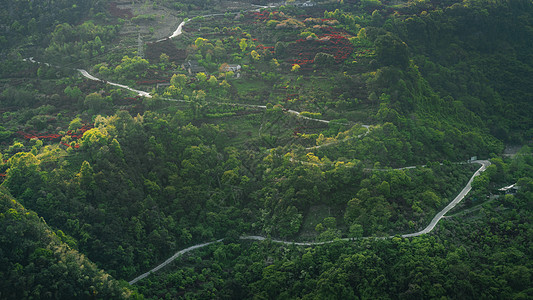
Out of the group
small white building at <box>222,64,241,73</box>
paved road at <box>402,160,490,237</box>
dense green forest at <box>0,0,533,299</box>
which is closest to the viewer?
dense green forest at <box>0,0,533,299</box>

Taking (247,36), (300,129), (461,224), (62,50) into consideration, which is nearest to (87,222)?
(300,129)

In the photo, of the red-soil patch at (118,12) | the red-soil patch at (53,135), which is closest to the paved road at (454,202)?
the red-soil patch at (53,135)

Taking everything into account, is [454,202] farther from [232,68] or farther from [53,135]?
[53,135]

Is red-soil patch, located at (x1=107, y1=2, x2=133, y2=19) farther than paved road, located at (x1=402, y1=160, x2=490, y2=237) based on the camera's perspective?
Yes

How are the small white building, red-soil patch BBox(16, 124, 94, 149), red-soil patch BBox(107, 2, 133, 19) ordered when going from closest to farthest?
red-soil patch BBox(16, 124, 94, 149) → the small white building → red-soil patch BBox(107, 2, 133, 19)

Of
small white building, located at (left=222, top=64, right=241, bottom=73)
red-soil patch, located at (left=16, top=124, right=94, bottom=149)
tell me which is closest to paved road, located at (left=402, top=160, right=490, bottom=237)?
small white building, located at (left=222, top=64, right=241, bottom=73)

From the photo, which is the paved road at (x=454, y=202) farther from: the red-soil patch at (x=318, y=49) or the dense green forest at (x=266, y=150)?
the red-soil patch at (x=318, y=49)

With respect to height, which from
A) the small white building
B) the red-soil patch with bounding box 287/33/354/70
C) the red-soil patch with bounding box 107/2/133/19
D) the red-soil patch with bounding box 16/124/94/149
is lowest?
the red-soil patch with bounding box 16/124/94/149

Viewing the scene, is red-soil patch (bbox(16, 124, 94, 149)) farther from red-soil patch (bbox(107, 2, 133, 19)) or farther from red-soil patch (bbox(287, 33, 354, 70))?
red-soil patch (bbox(107, 2, 133, 19))
